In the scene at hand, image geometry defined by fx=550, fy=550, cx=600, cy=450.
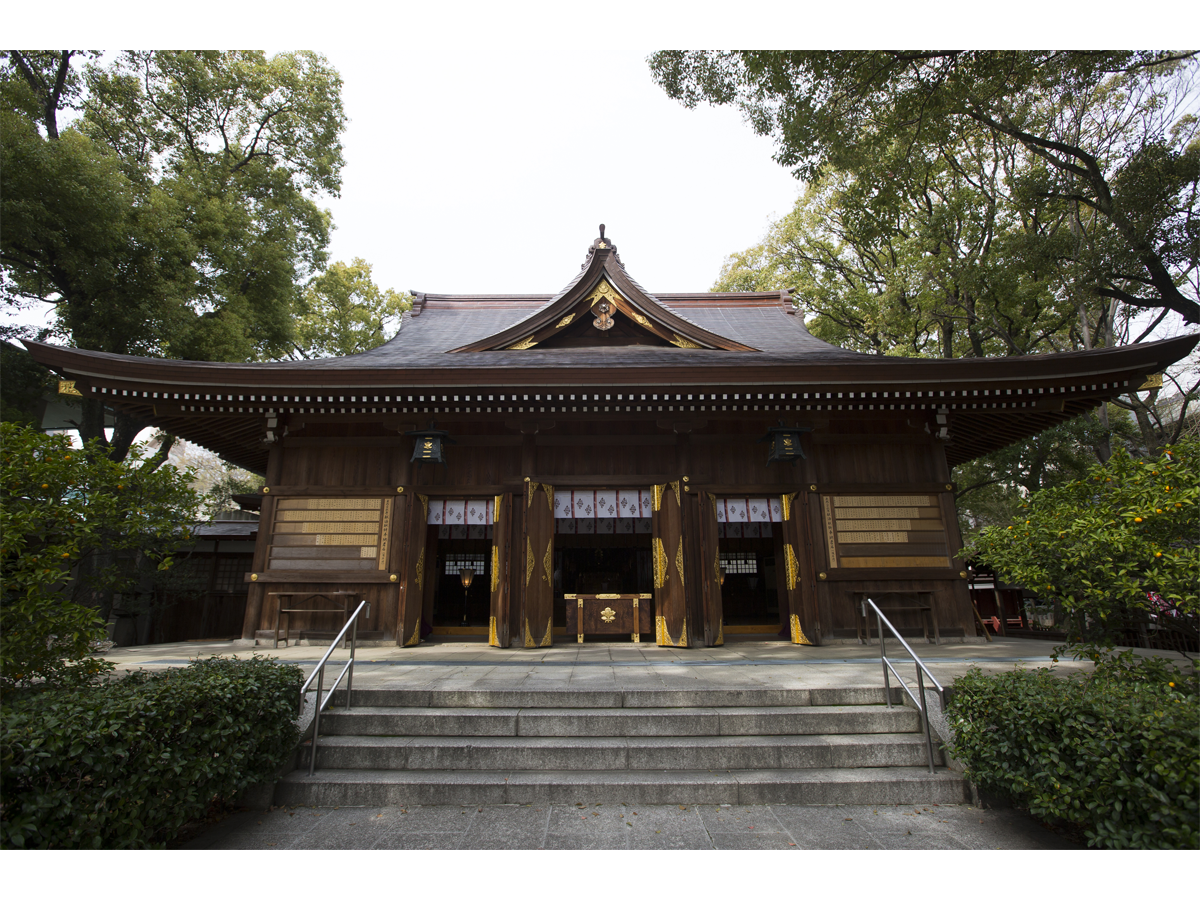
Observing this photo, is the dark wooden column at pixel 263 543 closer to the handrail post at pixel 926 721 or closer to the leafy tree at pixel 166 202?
the leafy tree at pixel 166 202

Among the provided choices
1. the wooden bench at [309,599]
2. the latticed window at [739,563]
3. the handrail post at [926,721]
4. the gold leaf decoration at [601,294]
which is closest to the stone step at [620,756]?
the handrail post at [926,721]

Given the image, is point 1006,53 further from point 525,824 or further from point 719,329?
point 525,824

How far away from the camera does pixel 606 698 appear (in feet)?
17.6

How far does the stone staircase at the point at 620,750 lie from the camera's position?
4.24 m

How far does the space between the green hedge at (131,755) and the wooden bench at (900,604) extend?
8.12m

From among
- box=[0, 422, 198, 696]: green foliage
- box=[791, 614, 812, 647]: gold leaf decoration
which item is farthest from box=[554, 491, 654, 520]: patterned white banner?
box=[0, 422, 198, 696]: green foliage

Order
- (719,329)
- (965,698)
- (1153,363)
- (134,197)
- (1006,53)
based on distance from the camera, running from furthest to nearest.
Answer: (719,329)
(134,197)
(1006,53)
(1153,363)
(965,698)

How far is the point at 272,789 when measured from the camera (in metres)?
4.18

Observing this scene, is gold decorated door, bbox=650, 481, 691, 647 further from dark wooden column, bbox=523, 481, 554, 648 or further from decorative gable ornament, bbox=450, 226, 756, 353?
decorative gable ornament, bbox=450, 226, 756, 353

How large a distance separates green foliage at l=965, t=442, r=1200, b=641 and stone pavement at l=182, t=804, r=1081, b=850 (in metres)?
1.80

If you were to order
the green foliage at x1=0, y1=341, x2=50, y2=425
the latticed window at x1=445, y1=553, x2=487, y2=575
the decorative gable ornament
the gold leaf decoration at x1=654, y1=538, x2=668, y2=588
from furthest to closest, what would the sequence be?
1. the latticed window at x1=445, y1=553, x2=487, y2=575
2. the green foliage at x1=0, y1=341, x2=50, y2=425
3. the decorative gable ornament
4. the gold leaf decoration at x1=654, y1=538, x2=668, y2=588

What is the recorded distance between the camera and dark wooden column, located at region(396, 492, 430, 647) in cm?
889

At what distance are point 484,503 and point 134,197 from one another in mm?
12114
